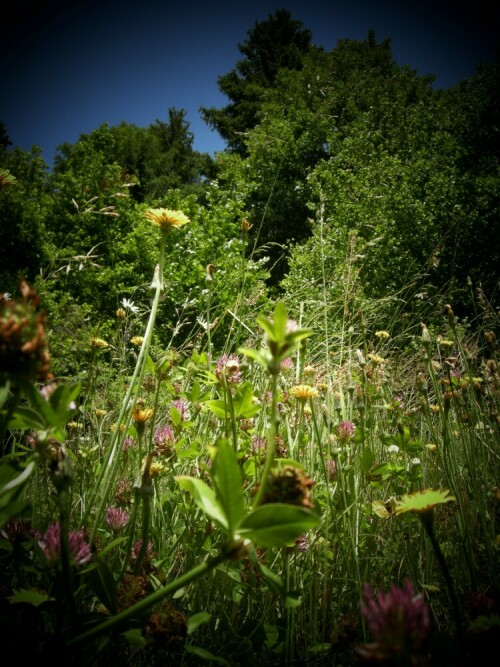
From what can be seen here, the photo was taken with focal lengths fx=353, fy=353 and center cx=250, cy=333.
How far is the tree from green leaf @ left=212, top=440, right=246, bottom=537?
51.4 feet

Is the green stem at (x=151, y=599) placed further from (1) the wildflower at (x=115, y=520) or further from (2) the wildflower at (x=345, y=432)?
(2) the wildflower at (x=345, y=432)

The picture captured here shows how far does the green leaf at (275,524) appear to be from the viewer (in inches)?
13.3

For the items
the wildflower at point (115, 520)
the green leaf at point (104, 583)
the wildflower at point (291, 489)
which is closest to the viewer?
the wildflower at point (291, 489)

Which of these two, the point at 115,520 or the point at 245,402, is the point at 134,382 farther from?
the point at 115,520

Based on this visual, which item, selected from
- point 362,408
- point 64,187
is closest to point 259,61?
point 64,187

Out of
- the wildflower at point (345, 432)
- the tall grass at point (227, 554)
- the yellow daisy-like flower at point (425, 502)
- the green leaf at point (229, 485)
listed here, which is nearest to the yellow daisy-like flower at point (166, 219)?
the tall grass at point (227, 554)

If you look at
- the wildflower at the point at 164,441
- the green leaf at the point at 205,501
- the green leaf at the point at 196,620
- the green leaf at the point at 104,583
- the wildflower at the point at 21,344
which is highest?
the wildflower at the point at 21,344

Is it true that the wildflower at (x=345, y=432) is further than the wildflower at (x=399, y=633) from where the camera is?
Yes

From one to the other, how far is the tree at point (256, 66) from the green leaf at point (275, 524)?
51.5 ft

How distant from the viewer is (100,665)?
62 cm

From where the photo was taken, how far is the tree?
1410 cm

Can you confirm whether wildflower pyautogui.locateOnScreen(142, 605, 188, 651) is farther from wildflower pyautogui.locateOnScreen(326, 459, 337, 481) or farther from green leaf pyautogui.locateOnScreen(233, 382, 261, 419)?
wildflower pyautogui.locateOnScreen(326, 459, 337, 481)

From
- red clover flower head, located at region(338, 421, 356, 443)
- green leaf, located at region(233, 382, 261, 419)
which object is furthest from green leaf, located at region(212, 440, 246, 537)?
red clover flower head, located at region(338, 421, 356, 443)

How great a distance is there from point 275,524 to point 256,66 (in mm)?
18194
